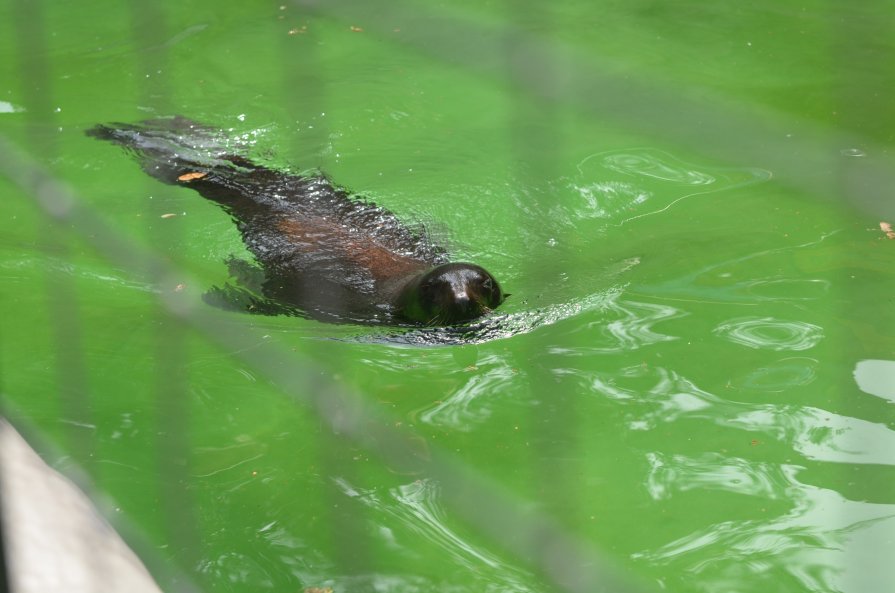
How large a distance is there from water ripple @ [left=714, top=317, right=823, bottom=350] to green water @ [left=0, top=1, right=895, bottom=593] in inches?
0.4

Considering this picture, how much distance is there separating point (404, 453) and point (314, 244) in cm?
163

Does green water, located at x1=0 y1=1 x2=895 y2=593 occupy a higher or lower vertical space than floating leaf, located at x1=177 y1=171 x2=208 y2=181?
higher

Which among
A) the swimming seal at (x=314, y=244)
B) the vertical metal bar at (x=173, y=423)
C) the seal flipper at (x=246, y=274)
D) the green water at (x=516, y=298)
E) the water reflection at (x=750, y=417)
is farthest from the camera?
the seal flipper at (x=246, y=274)

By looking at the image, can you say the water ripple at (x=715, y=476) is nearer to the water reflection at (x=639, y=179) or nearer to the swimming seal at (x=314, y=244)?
the swimming seal at (x=314, y=244)

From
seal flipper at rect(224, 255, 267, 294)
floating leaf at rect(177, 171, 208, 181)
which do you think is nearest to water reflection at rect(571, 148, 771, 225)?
seal flipper at rect(224, 255, 267, 294)

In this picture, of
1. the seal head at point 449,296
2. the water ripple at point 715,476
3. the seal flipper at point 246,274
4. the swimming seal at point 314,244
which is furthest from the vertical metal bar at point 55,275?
the water ripple at point 715,476

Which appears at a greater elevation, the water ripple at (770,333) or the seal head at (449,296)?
the water ripple at (770,333)

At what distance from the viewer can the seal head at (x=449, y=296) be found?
3.93 m

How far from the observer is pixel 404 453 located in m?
3.12

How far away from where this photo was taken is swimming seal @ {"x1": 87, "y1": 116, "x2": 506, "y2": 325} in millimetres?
4059

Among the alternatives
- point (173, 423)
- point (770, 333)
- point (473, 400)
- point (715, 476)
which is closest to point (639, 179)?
point (770, 333)

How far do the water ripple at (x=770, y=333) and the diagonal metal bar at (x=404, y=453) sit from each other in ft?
3.91

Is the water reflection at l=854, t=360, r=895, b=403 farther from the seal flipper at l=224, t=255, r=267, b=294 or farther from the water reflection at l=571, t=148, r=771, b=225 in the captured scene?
the seal flipper at l=224, t=255, r=267, b=294

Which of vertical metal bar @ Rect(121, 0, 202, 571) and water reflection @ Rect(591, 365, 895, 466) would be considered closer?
vertical metal bar @ Rect(121, 0, 202, 571)
